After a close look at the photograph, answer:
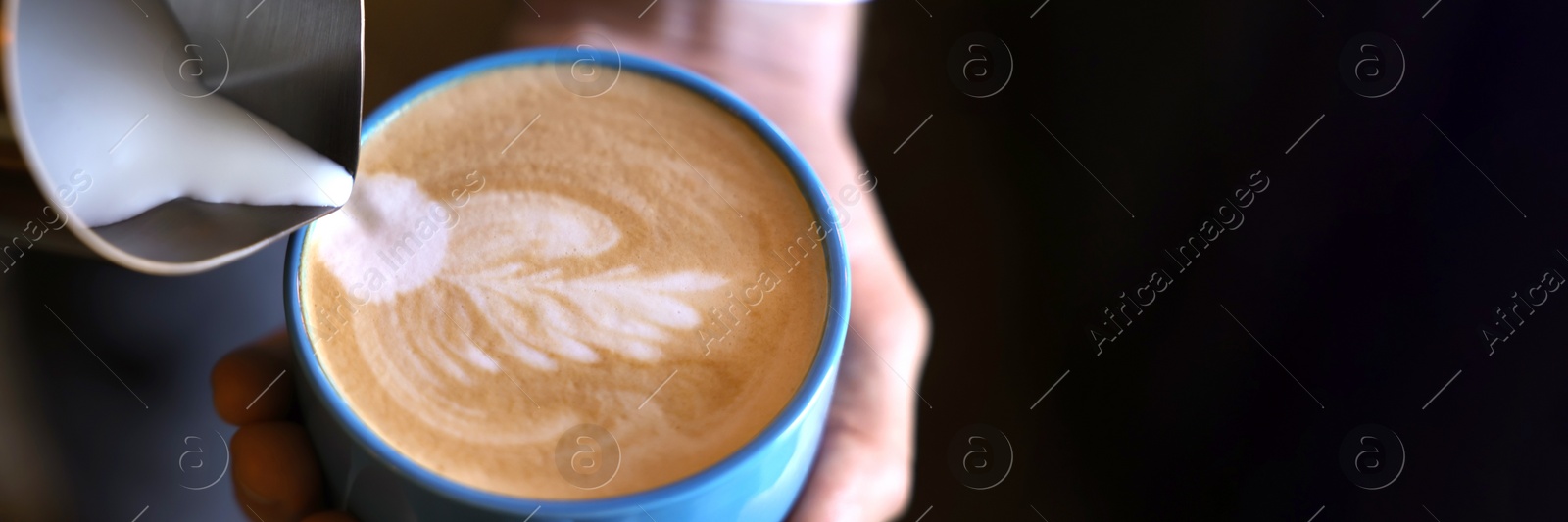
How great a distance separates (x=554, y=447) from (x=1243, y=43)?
2.90ft

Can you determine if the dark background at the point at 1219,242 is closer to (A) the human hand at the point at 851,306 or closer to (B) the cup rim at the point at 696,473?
(A) the human hand at the point at 851,306

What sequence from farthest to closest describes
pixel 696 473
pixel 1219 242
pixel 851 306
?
1. pixel 1219 242
2. pixel 851 306
3. pixel 696 473

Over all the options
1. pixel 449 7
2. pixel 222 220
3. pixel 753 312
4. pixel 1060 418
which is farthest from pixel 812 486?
pixel 449 7

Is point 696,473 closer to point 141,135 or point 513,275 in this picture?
point 513,275

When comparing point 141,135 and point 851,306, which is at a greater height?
point 141,135

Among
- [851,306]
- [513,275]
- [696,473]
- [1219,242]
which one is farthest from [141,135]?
[1219,242]

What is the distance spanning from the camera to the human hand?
58 centimetres

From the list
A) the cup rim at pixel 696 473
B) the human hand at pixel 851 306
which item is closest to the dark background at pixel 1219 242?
the human hand at pixel 851 306

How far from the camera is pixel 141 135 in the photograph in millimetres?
505

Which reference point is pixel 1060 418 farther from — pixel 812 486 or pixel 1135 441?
pixel 812 486

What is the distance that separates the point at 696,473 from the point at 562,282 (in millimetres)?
149

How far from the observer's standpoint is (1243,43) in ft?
3.52

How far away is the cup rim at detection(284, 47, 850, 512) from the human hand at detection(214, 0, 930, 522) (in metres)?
0.06

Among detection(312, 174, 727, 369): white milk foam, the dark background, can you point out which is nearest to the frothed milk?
detection(312, 174, 727, 369): white milk foam
